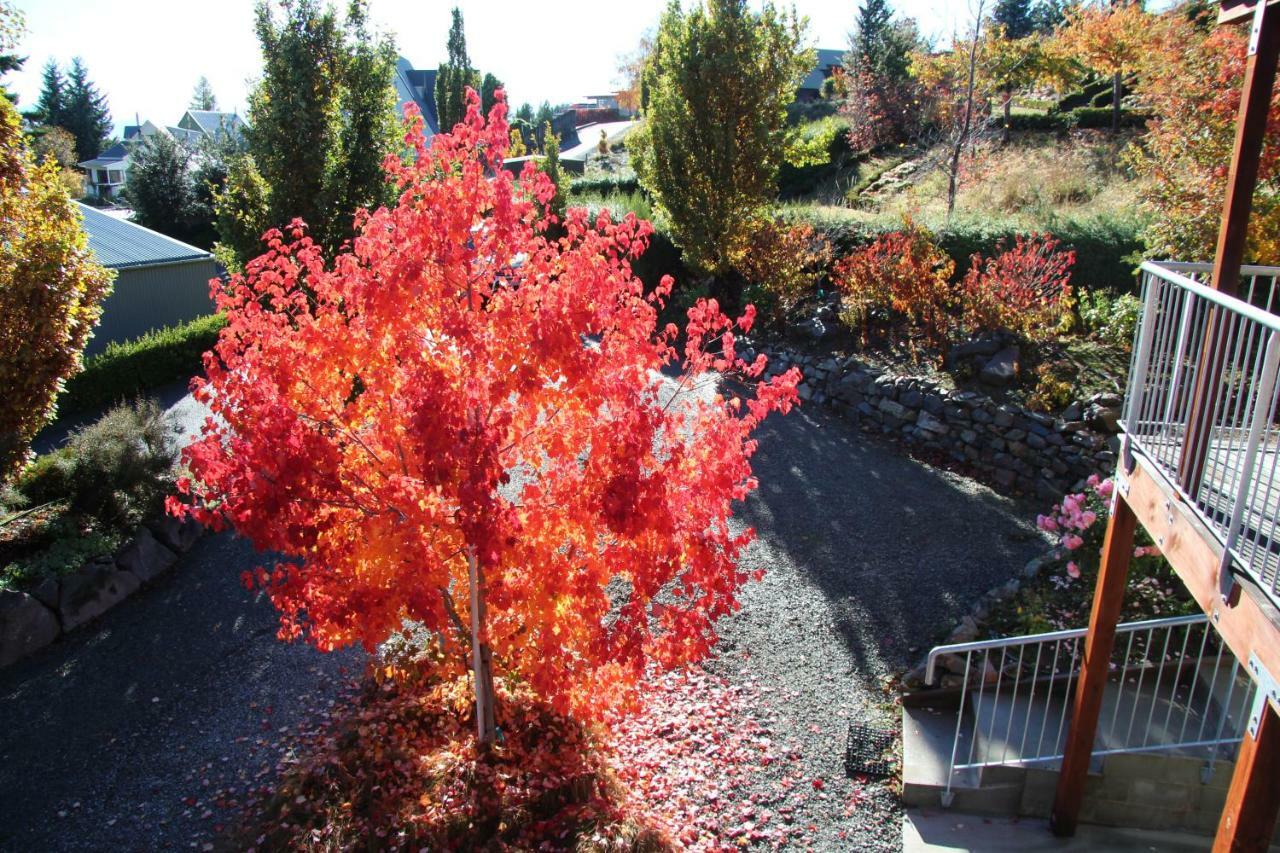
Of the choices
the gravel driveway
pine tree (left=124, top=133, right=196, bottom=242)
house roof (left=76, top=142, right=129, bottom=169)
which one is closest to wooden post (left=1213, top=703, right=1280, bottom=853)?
the gravel driveway

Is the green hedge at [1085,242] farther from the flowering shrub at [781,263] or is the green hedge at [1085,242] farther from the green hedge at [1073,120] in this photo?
the green hedge at [1073,120]

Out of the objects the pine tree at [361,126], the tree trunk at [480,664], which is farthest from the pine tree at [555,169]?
the tree trunk at [480,664]

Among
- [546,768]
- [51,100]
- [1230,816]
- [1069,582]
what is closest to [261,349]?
[546,768]

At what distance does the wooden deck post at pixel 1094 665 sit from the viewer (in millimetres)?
5059

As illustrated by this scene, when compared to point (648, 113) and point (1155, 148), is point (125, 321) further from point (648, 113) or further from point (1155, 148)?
point (1155, 148)

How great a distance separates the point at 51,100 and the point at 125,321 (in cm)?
4436

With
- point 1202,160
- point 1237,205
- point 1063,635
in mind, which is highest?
point 1202,160

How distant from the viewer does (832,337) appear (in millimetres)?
14094

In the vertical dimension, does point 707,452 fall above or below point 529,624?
above

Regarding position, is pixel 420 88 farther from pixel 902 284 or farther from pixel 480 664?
Result: pixel 480 664

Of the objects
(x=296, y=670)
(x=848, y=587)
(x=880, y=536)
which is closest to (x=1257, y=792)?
(x=848, y=587)

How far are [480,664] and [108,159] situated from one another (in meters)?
55.7

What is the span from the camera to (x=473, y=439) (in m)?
4.46

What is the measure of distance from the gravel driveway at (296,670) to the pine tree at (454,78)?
2666 cm
